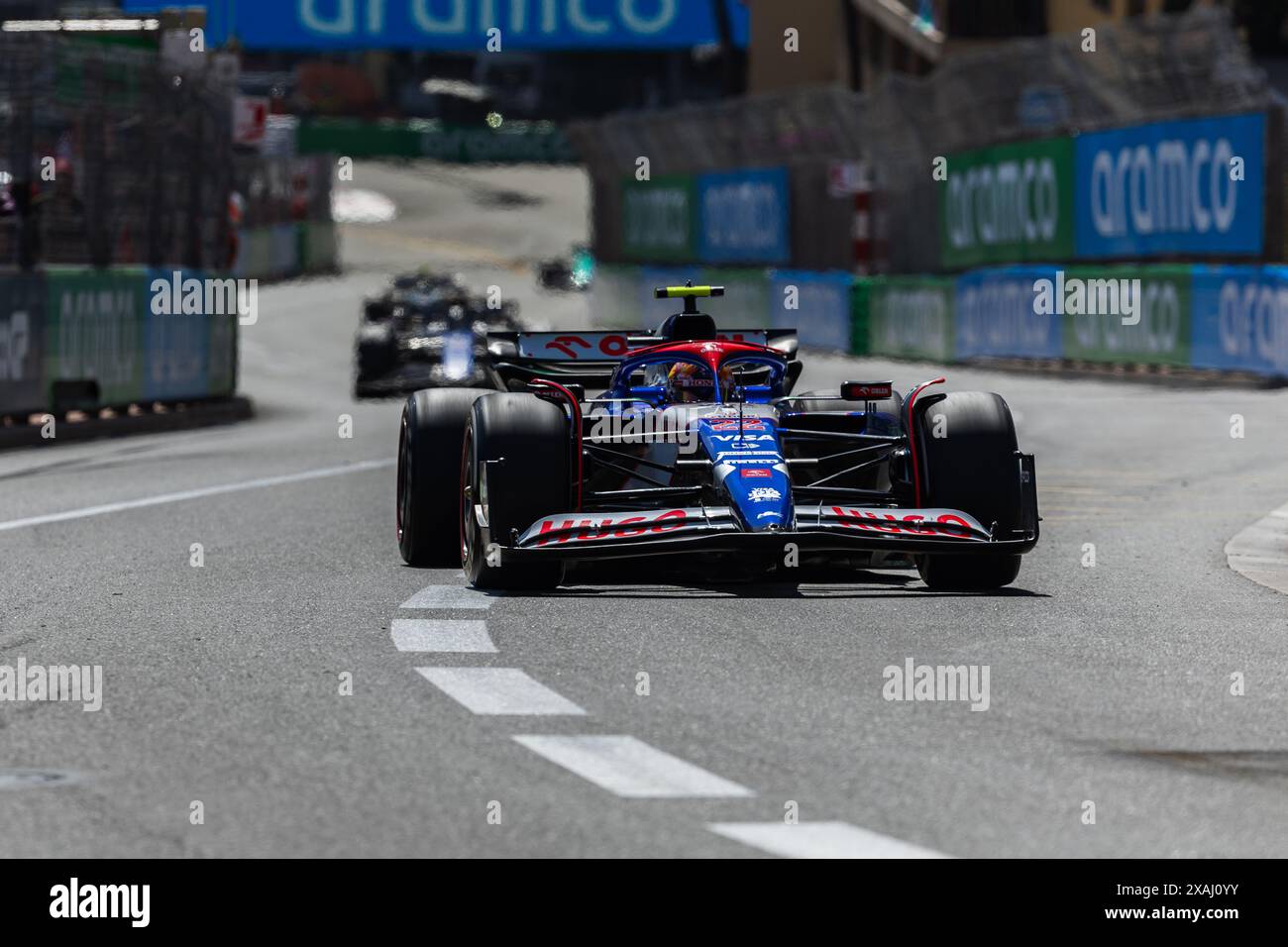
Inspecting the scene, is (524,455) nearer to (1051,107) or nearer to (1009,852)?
(1009,852)

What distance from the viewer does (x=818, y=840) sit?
5586 mm

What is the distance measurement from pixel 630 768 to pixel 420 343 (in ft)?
73.0

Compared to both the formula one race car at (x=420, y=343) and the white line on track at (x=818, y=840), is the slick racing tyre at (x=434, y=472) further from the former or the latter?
the formula one race car at (x=420, y=343)

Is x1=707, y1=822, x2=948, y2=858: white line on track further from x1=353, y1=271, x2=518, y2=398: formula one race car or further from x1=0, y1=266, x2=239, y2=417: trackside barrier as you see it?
x1=353, y1=271, x2=518, y2=398: formula one race car

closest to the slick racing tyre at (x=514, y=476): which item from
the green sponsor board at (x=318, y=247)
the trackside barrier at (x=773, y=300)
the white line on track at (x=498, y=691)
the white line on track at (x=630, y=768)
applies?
the white line on track at (x=498, y=691)

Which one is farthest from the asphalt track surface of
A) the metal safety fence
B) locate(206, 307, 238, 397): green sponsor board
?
locate(206, 307, 238, 397): green sponsor board

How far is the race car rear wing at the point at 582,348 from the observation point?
1250 centimetres

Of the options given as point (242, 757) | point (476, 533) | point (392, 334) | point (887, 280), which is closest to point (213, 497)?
point (476, 533)

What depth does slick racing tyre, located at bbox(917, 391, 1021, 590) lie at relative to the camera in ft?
34.0

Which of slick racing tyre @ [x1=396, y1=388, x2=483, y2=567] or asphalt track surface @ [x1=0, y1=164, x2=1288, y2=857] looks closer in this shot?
asphalt track surface @ [x1=0, y1=164, x2=1288, y2=857]

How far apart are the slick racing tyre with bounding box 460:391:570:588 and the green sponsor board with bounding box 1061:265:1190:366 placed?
1679cm

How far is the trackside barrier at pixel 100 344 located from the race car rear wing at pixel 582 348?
356 inches

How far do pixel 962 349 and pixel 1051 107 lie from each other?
4256mm

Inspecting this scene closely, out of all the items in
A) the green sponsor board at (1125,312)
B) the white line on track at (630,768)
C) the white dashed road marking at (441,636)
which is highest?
the green sponsor board at (1125,312)
